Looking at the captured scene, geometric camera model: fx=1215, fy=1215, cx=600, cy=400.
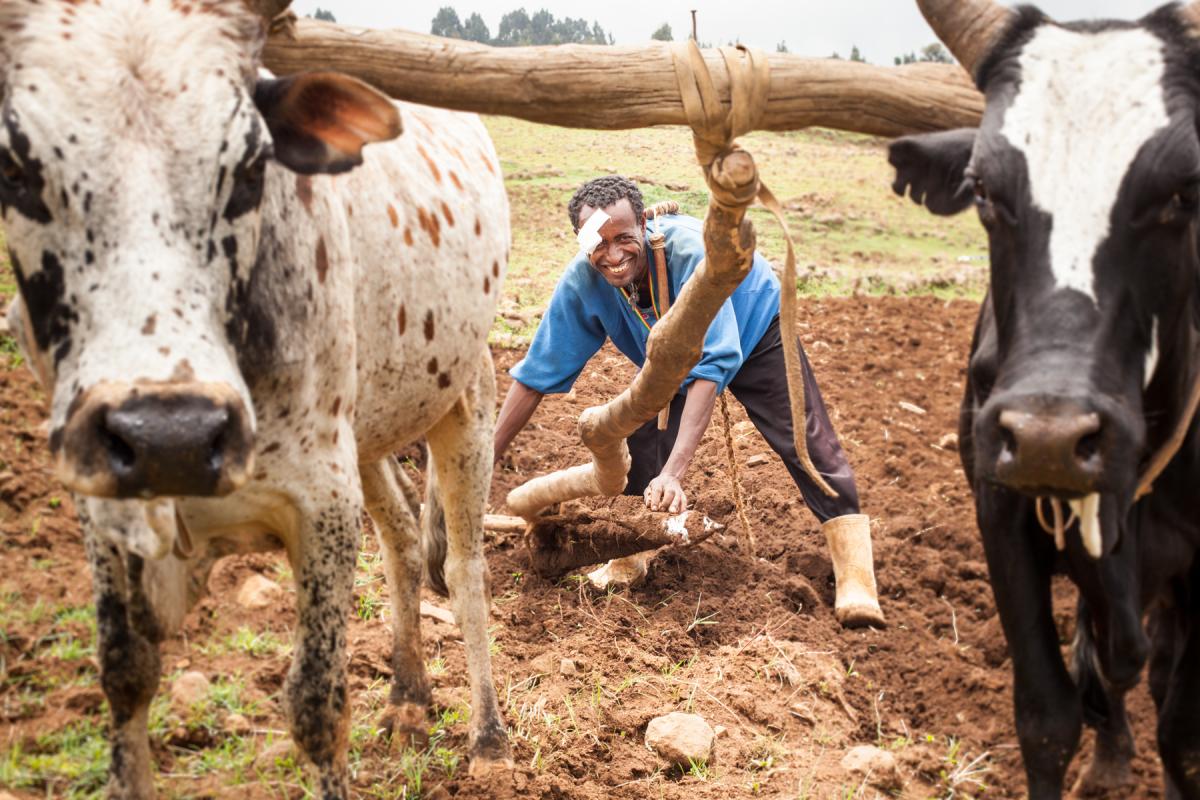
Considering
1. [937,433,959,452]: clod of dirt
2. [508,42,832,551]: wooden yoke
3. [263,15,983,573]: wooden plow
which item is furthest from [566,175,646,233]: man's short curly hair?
[937,433,959,452]: clod of dirt

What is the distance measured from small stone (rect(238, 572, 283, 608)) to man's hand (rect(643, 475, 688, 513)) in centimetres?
156

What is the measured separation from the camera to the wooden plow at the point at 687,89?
2.92 m

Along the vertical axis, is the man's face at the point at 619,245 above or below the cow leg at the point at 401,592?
above

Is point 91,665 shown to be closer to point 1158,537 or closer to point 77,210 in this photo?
point 77,210

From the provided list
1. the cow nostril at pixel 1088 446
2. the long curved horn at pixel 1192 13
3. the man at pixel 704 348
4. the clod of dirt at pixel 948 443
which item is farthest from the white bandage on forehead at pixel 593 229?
Answer: the clod of dirt at pixel 948 443

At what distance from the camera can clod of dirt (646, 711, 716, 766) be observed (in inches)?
154

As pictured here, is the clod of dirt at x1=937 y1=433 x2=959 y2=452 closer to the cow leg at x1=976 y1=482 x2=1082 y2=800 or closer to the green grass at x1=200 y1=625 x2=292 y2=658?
the cow leg at x1=976 y1=482 x2=1082 y2=800

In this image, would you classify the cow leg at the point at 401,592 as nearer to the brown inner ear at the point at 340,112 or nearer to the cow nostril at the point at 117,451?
the brown inner ear at the point at 340,112

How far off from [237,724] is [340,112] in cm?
214

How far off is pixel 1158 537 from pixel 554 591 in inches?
111

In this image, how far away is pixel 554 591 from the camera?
5.43 meters

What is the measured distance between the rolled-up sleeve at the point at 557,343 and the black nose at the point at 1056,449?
10.4 ft

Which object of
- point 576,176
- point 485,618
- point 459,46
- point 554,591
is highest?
point 459,46

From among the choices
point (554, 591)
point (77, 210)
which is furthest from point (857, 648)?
point (77, 210)
